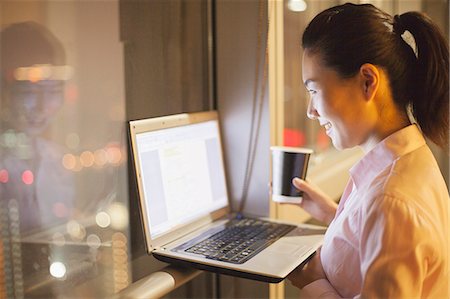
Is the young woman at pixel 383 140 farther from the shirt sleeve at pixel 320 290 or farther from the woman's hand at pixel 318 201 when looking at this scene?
the woman's hand at pixel 318 201

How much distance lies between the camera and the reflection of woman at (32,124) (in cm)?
123

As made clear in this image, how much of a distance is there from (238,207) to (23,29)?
31.5 inches

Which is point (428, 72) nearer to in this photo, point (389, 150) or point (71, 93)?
point (389, 150)

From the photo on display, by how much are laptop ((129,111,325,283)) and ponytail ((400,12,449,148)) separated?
16.4 inches

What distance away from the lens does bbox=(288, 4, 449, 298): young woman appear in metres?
1.01

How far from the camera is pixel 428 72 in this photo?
119 cm

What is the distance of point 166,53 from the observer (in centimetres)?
160

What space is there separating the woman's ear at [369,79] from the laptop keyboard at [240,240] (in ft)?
1.48

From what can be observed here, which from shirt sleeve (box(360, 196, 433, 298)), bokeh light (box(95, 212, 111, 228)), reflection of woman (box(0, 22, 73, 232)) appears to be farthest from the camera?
bokeh light (box(95, 212, 111, 228))

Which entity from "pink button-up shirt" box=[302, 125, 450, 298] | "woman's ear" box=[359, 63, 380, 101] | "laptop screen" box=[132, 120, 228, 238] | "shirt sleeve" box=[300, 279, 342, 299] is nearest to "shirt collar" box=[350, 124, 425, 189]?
"pink button-up shirt" box=[302, 125, 450, 298]

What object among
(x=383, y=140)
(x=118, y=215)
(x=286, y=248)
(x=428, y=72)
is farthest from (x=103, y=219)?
(x=428, y=72)

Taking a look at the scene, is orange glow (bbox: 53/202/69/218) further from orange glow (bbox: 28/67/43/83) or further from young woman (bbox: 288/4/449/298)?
young woman (bbox: 288/4/449/298)

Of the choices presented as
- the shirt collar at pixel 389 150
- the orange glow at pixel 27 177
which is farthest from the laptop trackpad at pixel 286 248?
the orange glow at pixel 27 177

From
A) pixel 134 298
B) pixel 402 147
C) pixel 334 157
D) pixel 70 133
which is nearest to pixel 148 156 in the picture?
pixel 70 133
